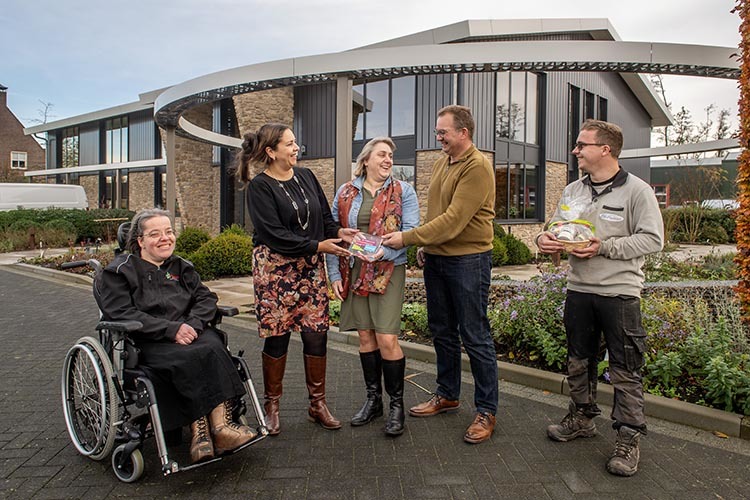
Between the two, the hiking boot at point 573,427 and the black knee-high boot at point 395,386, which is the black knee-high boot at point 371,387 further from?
the hiking boot at point 573,427

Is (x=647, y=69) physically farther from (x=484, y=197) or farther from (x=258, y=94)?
(x=258, y=94)

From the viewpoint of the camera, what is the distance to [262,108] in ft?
55.4

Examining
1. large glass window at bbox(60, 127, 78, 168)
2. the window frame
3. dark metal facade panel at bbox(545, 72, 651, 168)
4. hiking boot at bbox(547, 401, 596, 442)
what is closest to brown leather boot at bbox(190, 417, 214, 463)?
hiking boot at bbox(547, 401, 596, 442)

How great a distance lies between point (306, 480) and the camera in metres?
2.79

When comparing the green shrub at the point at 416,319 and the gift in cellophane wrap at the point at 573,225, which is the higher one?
the gift in cellophane wrap at the point at 573,225

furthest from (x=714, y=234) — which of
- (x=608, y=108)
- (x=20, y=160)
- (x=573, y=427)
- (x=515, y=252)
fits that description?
(x=20, y=160)

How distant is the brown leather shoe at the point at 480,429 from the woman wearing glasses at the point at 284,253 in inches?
32.9

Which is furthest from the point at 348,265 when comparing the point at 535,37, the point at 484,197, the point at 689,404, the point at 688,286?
the point at 535,37

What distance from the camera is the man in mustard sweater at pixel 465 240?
10.5 feet

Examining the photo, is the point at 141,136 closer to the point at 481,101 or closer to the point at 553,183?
the point at 481,101

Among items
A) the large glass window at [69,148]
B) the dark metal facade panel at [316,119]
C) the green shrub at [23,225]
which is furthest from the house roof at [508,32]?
the large glass window at [69,148]

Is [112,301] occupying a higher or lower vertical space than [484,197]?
lower

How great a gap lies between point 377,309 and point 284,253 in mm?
674

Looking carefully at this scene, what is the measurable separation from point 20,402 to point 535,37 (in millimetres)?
16402
